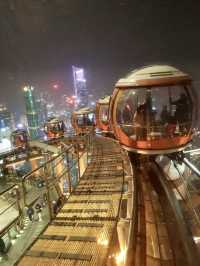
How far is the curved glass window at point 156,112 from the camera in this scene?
309 inches

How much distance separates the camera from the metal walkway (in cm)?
354

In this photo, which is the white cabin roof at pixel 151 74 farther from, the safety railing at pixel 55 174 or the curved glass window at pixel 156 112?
the safety railing at pixel 55 174

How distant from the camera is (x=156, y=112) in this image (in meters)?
8.27

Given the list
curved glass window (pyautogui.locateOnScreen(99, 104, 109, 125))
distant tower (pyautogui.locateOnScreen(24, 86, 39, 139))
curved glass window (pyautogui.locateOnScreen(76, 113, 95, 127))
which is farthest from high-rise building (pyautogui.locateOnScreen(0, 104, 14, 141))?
curved glass window (pyautogui.locateOnScreen(99, 104, 109, 125))

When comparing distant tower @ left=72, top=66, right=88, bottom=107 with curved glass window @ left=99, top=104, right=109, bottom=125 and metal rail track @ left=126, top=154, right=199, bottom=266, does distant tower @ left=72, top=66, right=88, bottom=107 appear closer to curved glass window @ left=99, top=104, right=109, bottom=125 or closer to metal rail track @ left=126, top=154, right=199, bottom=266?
curved glass window @ left=99, top=104, right=109, bottom=125

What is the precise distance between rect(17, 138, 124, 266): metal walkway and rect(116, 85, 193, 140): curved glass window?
1.96 meters

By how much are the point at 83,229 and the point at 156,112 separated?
4977 millimetres

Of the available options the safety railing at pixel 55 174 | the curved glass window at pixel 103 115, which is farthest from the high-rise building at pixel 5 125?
the safety railing at pixel 55 174

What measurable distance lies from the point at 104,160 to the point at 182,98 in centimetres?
336

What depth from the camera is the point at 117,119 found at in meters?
8.31

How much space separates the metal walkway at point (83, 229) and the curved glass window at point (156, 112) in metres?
1.96

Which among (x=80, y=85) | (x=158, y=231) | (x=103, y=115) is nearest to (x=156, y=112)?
(x=158, y=231)

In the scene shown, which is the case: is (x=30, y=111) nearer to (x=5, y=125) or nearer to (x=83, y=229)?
(x=5, y=125)

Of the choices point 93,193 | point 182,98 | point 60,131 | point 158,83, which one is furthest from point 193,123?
point 60,131
